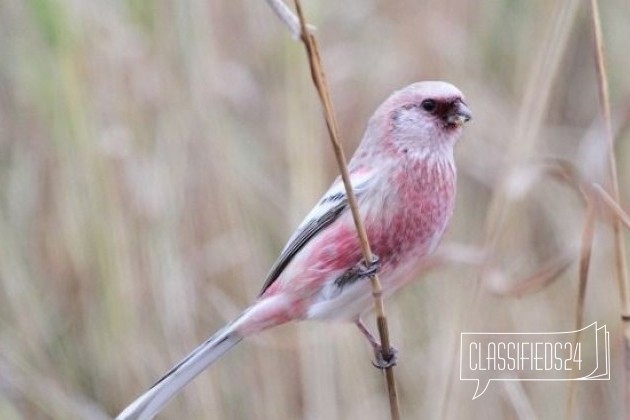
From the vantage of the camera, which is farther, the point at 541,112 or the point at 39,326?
the point at 39,326

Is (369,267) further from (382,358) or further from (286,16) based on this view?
(286,16)

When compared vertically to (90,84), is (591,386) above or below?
below

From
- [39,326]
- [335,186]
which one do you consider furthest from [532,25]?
[39,326]

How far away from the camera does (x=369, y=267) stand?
3.22 ft

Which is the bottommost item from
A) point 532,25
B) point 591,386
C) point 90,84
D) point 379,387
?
point 591,386

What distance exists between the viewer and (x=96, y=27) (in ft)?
4.03

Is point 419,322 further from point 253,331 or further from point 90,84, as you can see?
point 90,84

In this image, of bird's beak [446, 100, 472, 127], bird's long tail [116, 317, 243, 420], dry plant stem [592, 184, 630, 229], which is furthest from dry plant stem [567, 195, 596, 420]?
bird's long tail [116, 317, 243, 420]

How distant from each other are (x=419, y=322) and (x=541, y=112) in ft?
0.94

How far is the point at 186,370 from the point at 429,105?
15.1 inches

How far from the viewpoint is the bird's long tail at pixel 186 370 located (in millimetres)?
1082

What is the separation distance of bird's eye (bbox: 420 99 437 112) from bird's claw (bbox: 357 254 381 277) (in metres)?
0.16

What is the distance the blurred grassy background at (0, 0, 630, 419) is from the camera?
3.88 ft

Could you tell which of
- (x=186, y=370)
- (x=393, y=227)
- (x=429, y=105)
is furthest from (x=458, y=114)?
(x=186, y=370)
